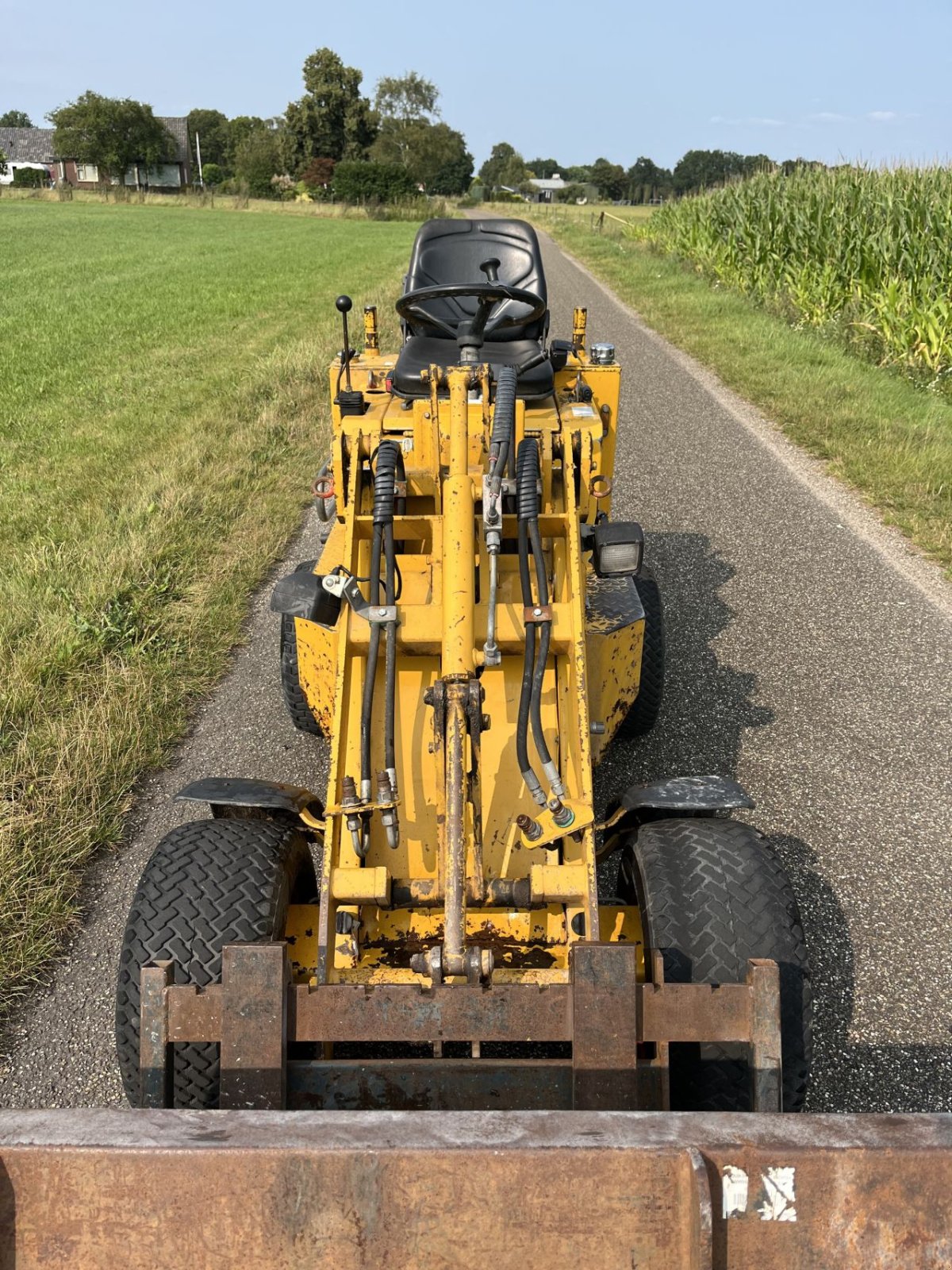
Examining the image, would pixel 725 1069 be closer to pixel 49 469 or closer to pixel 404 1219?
pixel 404 1219

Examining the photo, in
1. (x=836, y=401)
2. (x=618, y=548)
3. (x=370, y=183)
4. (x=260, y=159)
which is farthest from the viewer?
(x=260, y=159)

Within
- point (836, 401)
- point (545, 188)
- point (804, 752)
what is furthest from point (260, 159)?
point (804, 752)

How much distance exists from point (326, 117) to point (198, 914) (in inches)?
3130

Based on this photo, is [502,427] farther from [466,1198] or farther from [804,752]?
[804,752]

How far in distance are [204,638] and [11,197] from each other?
62.2 m

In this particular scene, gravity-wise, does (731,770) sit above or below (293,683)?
below

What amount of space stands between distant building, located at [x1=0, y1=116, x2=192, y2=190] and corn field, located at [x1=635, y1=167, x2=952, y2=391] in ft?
236

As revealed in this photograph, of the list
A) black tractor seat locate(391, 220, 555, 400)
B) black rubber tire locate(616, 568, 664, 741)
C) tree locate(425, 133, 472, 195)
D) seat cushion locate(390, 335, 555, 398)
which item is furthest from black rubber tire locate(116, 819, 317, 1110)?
tree locate(425, 133, 472, 195)

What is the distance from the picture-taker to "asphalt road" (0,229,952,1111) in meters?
2.75

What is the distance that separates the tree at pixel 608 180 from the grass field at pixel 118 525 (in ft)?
329

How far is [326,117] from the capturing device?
71125mm

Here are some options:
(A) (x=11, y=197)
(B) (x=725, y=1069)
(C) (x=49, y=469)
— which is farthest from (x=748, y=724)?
(A) (x=11, y=197)

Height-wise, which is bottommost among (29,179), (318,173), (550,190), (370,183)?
(370,183)

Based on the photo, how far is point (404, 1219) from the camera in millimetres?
1641
